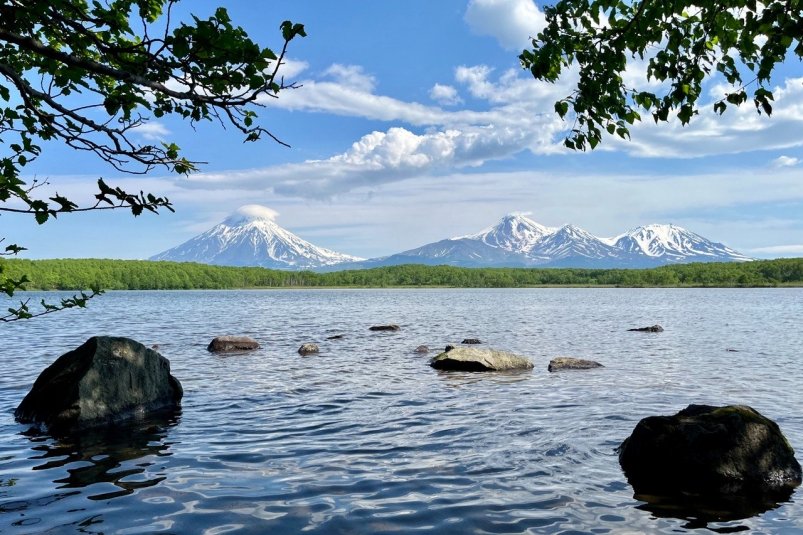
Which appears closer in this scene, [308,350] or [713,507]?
[713,507]

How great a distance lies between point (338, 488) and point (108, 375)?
29.4 feet

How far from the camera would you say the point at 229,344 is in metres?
32.2

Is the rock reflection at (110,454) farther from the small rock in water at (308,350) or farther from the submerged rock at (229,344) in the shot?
the submerged rock at (229,344)

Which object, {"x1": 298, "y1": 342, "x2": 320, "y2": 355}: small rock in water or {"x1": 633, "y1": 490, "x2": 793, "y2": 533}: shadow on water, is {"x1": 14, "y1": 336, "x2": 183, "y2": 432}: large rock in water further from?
{"x1": 298, "y1": 342, "x2": 320, "y2": 355}: small rock in water

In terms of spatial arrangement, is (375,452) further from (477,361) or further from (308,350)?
(308,350)

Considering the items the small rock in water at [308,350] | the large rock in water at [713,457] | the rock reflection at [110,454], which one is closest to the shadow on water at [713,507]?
the large rock in water at [713,457]

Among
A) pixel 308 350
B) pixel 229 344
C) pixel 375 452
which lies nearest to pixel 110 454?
pixel 375 452

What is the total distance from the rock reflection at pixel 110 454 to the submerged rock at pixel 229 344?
1646 cm

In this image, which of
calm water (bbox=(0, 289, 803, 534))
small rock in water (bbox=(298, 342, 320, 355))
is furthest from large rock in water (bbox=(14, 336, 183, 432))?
small rock in water (bbox=(298, 342, 320, 355))

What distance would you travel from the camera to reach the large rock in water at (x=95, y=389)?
1483cm

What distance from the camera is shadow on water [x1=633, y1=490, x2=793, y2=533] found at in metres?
8.73

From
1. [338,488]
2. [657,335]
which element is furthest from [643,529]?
[657,335]

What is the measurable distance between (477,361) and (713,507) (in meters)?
15.1

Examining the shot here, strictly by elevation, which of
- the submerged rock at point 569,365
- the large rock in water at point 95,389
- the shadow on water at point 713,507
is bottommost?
the submerged rock at point 569,365
